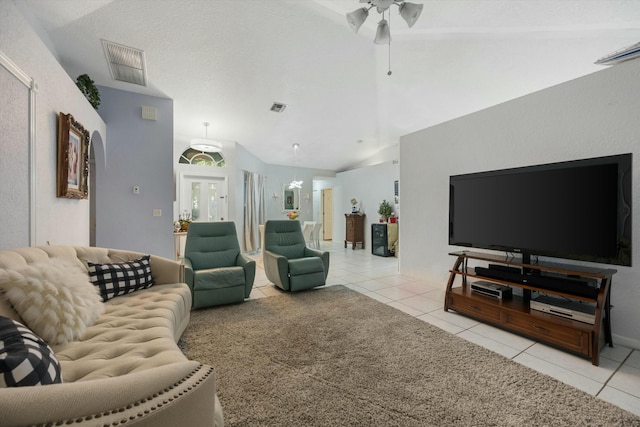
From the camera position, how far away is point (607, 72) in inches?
85.8

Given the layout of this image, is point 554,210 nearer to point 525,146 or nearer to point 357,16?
point 525,146

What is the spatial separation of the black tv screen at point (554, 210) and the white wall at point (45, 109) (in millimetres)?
3818

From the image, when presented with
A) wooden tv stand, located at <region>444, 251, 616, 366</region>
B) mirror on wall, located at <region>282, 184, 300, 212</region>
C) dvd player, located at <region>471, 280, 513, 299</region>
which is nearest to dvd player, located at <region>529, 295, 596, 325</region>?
wooden tv stand, located at <region>444, 251, 616, 366</region>

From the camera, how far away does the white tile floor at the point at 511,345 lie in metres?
1.62

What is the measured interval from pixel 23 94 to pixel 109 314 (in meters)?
1.66

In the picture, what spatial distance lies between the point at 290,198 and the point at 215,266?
5.58 m

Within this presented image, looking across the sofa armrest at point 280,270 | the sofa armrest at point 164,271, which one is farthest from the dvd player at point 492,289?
the sofa armrest at point 164,271

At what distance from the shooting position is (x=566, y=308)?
2047 mm

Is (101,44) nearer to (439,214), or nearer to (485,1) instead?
(485,1)

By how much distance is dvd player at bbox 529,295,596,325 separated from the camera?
1942 millimetres

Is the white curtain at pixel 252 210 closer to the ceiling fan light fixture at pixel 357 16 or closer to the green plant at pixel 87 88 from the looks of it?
the green plant at pixel 87 88

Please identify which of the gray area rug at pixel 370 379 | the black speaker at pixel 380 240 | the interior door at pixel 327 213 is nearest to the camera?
the gray area rug at pixel 370 379

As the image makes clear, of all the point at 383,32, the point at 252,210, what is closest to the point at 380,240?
the point at 252,210

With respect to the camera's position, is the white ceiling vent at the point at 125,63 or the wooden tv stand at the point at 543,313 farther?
the white ceiling vent at the point at 125,63
